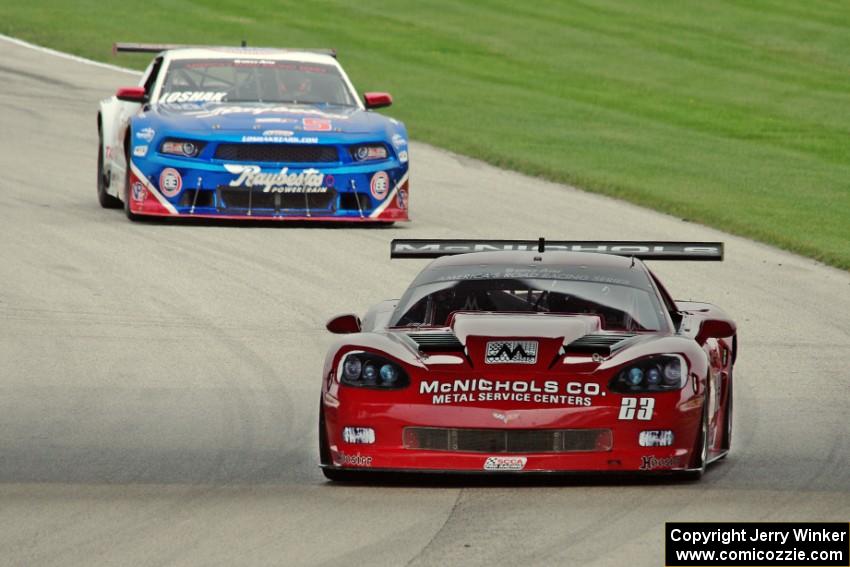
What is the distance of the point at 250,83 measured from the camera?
18.1 m

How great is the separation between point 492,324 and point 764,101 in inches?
899

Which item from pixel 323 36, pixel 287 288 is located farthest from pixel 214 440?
pixel 323 36

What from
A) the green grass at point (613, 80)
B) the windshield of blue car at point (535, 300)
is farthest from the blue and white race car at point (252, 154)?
the windshield of blue car at point (535, 300)

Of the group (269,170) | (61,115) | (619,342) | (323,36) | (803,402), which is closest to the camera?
(619,342)

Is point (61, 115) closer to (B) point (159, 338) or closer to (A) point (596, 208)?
(A) point (596, 208)

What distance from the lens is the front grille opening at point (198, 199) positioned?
17.0 m

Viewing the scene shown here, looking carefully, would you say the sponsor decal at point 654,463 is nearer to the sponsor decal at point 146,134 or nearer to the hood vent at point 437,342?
the hood vent at point 437,342

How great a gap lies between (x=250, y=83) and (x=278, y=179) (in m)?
1.51

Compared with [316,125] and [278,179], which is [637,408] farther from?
[316,125]

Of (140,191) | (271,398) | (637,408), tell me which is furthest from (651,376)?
(140,191)

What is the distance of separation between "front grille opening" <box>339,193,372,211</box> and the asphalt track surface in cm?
22

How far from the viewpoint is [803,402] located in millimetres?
10719

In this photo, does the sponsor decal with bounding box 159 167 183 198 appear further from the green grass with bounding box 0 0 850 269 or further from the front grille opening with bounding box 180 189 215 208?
the green grass with bounding box 0 0 850 269

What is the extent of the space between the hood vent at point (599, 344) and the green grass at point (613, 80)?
8016 millimetres
